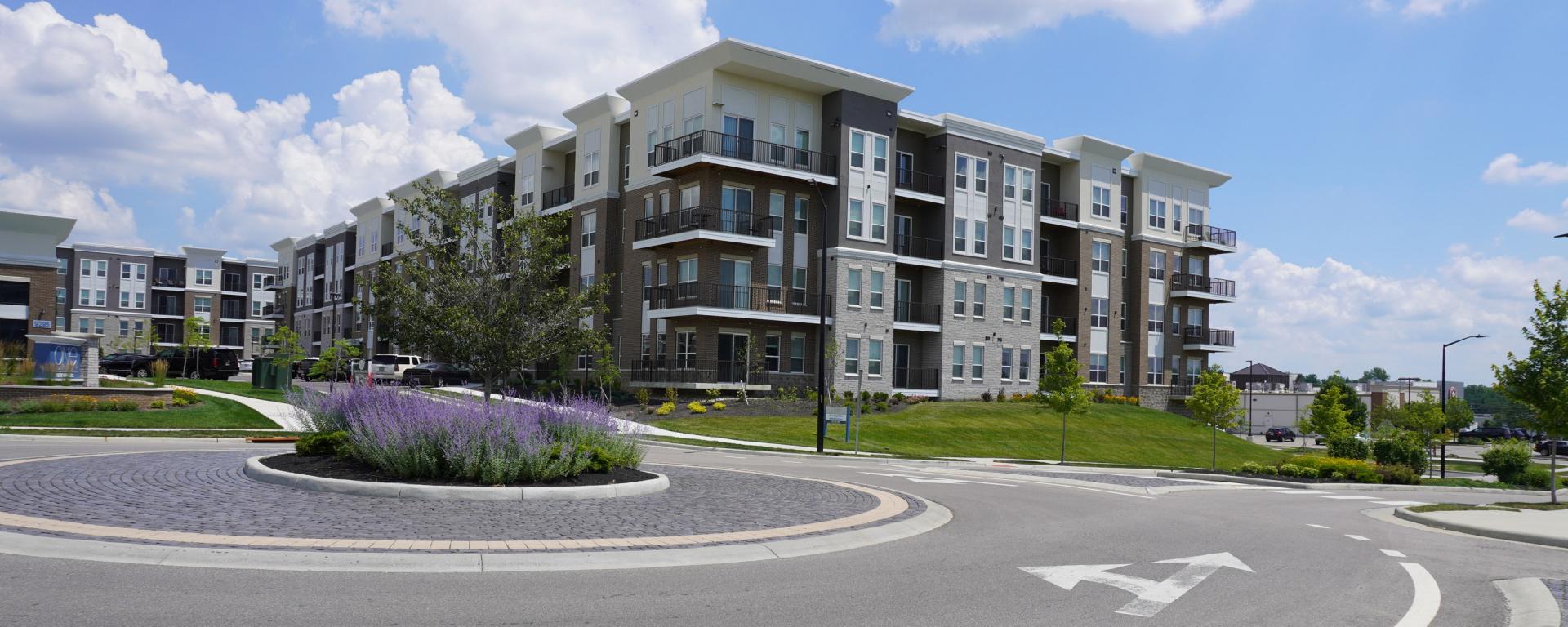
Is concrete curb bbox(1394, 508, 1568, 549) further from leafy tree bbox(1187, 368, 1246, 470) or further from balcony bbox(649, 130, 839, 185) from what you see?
balcony bbox(649, 130, 839, 185)

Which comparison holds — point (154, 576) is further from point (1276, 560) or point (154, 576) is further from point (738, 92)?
point (738, 92)

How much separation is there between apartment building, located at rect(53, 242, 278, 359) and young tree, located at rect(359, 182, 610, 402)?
85.9 meters

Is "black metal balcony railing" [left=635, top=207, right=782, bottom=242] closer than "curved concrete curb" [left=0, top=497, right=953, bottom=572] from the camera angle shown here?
No

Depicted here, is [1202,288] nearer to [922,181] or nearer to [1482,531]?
[922,181]

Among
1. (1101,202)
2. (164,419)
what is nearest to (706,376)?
(164,419)

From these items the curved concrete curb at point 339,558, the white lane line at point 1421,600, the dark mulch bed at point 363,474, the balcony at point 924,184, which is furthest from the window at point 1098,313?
the curved concrete curb at point 339,558

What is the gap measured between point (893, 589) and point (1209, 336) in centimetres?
6448

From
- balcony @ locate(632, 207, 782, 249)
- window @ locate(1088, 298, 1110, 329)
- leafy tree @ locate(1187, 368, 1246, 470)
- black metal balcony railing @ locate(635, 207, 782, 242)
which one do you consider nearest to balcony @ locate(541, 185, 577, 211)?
black metal balcony railing @ locate(635, 207, 782, 242)

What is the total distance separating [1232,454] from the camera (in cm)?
4997

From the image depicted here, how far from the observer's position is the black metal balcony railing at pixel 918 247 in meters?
53.1

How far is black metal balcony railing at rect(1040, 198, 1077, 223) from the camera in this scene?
5997 cm

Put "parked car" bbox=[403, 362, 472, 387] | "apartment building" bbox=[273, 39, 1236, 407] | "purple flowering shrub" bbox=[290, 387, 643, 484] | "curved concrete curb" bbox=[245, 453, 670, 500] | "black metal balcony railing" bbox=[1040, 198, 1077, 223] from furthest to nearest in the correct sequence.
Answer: "black metal balcony railing" bbox=[1040, 198, 1077, 223] < "parked car" bbox=[403, 362, 472, 387] < "apartment building" bbox=[273, 39, 1236, 407] < "purple flowering shrub" bbox=[290, 387, 643, 484] < "curved concrete curb" bbox=[245, 453, 670, 500]

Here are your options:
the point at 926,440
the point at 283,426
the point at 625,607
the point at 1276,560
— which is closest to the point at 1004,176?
the point at 926,440

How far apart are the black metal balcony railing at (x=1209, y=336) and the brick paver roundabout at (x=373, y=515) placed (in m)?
56.7
